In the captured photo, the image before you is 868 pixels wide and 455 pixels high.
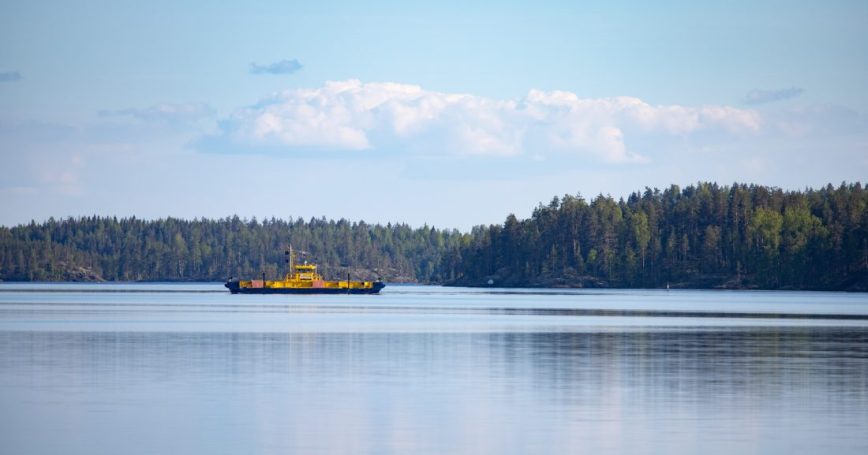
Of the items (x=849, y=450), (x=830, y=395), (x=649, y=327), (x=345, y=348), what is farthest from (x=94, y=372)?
(x=649, y=327)

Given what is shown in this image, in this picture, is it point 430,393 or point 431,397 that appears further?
point 430,393

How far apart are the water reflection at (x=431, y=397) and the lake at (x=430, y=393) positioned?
0.29 feet

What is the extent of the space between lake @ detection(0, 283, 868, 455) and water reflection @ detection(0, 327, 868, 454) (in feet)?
0.29

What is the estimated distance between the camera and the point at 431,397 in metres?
41.1

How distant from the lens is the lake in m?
31.4

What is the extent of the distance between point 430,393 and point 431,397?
4.10 feet

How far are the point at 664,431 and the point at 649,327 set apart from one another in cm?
5666

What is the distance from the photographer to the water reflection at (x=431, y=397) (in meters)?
Answer: 31.4

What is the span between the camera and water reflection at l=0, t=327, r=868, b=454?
31422 millimetres

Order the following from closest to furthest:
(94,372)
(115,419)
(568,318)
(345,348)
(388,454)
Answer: (388,454) < (115,419) < (94,372) < (345,348) < (568,318)

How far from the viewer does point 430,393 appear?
4238cm

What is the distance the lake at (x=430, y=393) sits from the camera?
31.4 metres

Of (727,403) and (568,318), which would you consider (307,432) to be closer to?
(727,403)

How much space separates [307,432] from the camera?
32.8 m
